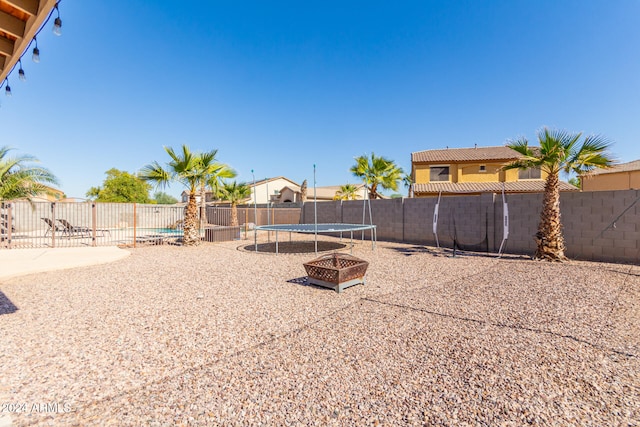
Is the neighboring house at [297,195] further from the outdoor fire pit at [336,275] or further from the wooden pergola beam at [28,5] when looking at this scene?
the wooden pergola beam at [28,5]

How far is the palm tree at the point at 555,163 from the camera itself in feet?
25.7

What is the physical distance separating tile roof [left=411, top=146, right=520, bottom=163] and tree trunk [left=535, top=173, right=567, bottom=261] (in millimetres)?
16813

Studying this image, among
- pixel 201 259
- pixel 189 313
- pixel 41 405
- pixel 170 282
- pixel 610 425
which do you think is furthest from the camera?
pixel 201 259

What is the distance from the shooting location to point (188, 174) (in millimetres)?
12320

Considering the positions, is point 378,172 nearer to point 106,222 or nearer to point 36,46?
point 36,46

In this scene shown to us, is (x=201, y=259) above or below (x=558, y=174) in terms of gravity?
below

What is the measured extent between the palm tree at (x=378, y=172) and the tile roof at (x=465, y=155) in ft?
22.6

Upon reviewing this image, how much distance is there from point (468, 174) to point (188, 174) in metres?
21.4

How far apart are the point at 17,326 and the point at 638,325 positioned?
26.9 feet

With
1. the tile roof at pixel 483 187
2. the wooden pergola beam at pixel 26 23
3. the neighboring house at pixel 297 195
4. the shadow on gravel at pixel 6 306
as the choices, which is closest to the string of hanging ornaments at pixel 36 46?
the wooden pergola beam at pixel 26 23

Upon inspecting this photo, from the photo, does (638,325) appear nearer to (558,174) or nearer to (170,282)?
(558,174)

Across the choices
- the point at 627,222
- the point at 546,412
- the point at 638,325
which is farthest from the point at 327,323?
the point at 627,222

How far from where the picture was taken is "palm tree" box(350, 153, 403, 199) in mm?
18266

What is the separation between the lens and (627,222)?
7754mm
